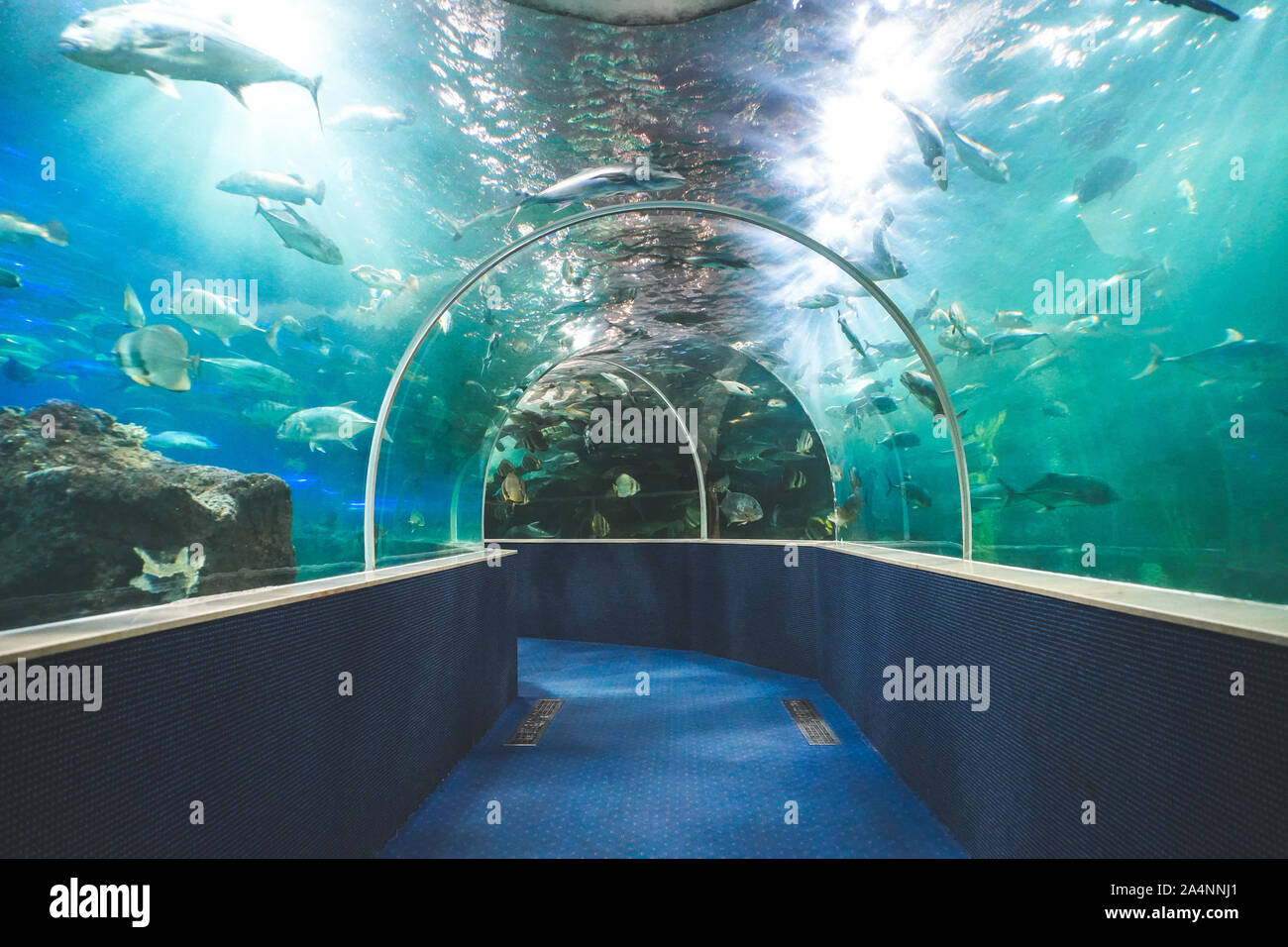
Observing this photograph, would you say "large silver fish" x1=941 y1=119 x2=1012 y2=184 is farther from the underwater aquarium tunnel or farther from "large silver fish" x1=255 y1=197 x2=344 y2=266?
"large silver fish" x1=255 y1=197 x2=344 y2=266

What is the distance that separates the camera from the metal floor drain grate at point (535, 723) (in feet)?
17.6

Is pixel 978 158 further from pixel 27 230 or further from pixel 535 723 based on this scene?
pixel 535 723

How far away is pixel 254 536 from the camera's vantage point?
3.89 m

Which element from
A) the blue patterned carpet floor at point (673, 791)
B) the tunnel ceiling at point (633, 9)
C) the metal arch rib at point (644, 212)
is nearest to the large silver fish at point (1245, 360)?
the metal arch rib at point (644, 212)

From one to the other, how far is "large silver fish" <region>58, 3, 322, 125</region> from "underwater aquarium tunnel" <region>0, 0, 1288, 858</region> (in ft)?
0.07

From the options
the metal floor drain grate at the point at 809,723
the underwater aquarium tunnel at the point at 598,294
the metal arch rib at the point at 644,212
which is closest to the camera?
the underwater aquarium tunnel at the point at 598,294

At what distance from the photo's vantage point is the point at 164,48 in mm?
2762

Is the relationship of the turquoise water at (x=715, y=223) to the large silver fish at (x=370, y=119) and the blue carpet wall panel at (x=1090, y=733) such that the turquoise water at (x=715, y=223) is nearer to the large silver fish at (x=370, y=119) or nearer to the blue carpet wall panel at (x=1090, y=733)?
the large silver fish at (x=370, y=119)

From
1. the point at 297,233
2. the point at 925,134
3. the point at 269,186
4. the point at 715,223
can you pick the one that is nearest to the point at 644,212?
the point at 715,223

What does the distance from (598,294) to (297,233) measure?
405cm

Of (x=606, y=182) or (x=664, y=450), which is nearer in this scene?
(x=606, y=182)

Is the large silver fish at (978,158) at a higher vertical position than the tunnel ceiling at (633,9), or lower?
lower

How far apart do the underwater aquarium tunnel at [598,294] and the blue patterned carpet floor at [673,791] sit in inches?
1.5
